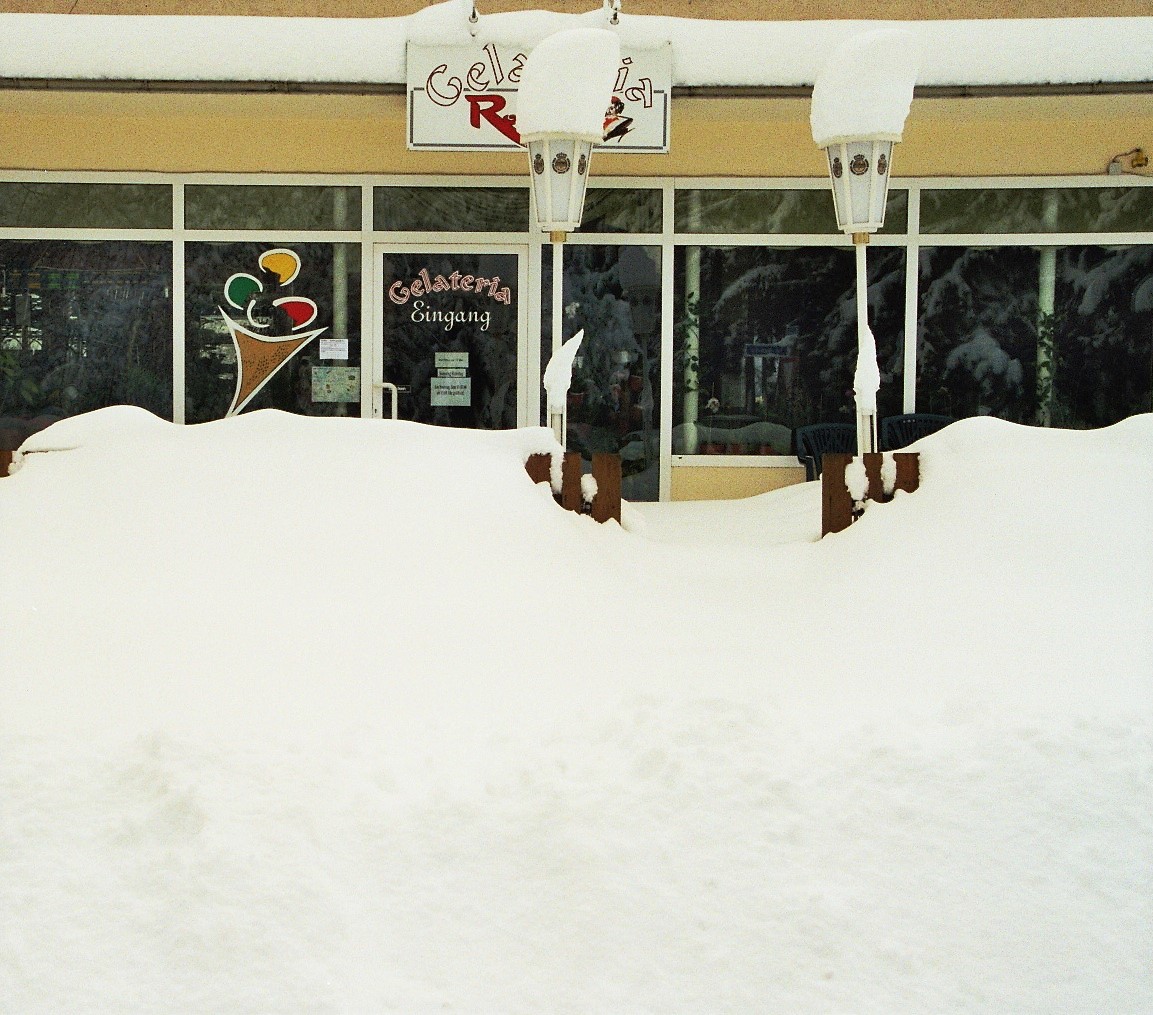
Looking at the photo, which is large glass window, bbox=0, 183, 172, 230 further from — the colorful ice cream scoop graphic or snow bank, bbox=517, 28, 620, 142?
snow bank, bbox=517, 28, 620, 142

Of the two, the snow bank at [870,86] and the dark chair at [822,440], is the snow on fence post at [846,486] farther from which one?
the dark chair at [822,440]

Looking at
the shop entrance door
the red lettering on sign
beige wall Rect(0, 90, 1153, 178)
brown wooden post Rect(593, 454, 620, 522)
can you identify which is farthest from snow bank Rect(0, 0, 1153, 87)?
brown wooden post Rect(593, 454, 620, 522)

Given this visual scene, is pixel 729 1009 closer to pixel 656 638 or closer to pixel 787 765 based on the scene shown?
pixel 787 765

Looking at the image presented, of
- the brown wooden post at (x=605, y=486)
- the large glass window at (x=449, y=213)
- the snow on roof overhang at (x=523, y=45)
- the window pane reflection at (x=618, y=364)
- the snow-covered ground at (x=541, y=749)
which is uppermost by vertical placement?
the snow on roof overhang at (x=523, y=45)

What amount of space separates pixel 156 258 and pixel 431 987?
27.3 ft

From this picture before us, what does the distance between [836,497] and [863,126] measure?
2.22m

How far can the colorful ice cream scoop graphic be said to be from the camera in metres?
9.58

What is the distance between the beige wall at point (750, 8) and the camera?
8.71m

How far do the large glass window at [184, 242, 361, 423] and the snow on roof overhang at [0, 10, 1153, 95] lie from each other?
5.27ft

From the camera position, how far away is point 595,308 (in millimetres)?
9617

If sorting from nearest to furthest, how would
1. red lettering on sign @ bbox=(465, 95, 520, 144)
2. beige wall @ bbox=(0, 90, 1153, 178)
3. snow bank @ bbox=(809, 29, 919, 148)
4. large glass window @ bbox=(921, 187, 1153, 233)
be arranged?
snow bank @ bbox=(809, 29, 919, 148) < red lettering on sign @ bbox=(465, 95, 520, 144) < beige wall @ bbox=(0, 90, 1153, 178) < large glass window @ bbox=(921, 187, 1153, 233)

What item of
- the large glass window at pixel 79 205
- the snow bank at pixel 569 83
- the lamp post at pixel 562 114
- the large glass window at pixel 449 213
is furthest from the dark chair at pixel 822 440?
the large glass window at pixel 79 205

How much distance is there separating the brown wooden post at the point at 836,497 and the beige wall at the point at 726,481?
4.05 m

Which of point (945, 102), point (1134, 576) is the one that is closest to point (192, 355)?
point (945, 102)
